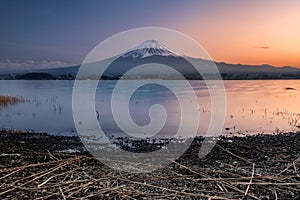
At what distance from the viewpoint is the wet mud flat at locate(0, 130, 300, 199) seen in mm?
4820

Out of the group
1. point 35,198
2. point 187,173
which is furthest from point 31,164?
point 187,173

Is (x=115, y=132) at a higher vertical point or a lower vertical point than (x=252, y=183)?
lower

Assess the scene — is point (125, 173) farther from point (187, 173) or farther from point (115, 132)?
point (115, 132)

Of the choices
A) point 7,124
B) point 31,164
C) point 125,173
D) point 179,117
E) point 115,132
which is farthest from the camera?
point 179,117

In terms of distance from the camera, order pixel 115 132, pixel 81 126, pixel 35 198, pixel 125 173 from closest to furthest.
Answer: pixel 35 198, pixel 125 173, pixel 115 132, pixel 81 126

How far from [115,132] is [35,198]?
10.7m

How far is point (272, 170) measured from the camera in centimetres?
610

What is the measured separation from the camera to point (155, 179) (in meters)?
5.57

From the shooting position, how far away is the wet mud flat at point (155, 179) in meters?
4.82

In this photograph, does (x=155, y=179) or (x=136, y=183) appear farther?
(x=155, y=179)

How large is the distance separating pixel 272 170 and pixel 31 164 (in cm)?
501

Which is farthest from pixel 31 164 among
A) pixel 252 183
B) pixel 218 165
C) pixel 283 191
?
pixel 283 191

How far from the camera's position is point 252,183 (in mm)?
5176

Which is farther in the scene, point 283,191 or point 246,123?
point 246,123
